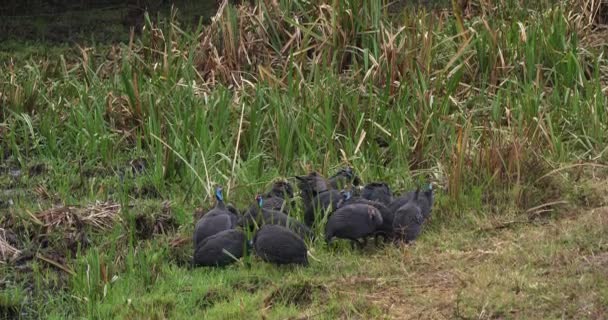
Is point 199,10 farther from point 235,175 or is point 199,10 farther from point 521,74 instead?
point 235,175

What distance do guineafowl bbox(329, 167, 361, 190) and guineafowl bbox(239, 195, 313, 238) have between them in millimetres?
648

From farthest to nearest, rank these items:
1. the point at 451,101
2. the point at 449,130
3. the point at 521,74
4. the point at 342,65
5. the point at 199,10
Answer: the point at 199,10 → the point at 342,65 → the point at 521,74 → the point at 451,101 → the point at 449,130

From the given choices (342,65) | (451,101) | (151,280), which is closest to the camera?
(151,280)

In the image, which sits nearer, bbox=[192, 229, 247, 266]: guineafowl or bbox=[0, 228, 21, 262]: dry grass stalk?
bbox=[192, 229, 247, 266]: guineafowl

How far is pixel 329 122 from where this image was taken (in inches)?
330

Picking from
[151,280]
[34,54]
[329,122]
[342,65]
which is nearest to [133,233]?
[151,280]

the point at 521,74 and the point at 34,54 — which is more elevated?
the point at 521,74

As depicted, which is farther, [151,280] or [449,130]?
[449,130]

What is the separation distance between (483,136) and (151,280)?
2.54 m

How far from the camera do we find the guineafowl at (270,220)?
6699 mm

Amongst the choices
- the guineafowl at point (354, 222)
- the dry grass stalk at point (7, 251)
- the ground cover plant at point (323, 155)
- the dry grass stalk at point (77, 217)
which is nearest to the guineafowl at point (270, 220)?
the ground cover plant at point (323, 155)

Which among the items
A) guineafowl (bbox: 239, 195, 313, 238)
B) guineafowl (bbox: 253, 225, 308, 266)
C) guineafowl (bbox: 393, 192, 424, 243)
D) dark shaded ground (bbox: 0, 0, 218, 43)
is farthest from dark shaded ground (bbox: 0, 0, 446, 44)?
guineafowl (bbox: 253, 225, 308, 266)

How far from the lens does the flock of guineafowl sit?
20.8 ft

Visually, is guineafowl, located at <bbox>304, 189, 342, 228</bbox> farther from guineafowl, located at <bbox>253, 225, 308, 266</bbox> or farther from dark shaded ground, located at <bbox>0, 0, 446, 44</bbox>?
dark shaded ground, located at <bbox>0, 0, 446, 44</bbox>
